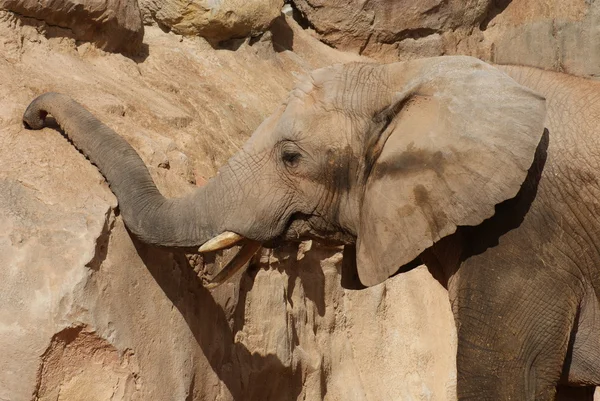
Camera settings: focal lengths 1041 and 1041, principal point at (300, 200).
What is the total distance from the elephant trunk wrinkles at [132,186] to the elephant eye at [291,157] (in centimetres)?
33

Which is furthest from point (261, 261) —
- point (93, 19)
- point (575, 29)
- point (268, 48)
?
point (575, 29)

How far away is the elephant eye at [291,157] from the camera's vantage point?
4.20 metres

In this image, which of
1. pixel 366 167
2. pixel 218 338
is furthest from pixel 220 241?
pixel 218 338

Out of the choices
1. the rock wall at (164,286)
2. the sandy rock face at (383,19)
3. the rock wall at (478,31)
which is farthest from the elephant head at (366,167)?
the rock wall at (478,31)

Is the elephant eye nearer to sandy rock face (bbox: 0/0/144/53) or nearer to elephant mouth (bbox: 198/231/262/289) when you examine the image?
elephant mouth (bbox: 198/231/262/289)

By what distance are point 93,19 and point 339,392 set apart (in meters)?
2.56

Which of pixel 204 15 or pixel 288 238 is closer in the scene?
pixel 288 238

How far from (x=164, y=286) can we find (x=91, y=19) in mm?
1796

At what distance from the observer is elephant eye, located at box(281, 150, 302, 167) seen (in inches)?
165

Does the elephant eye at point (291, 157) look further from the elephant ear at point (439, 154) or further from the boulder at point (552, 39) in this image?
the boulder at point (552, 39)

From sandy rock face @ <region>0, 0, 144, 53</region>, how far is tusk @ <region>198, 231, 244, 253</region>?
179 cm

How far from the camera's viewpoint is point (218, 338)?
496 centimetres

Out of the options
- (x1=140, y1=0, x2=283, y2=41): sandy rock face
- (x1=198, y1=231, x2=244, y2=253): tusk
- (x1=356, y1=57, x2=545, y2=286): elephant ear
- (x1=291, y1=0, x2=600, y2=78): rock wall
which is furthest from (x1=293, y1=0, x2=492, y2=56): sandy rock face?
(x1=198, y1=231, x2=244, y2=253): tusk

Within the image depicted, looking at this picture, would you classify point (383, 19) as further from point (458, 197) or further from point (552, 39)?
point (458, 197)
